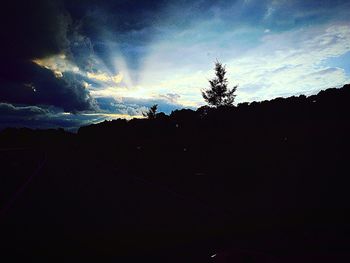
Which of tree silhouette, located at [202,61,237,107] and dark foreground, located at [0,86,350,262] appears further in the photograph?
tree silhouette, located at [202,61,237,107]

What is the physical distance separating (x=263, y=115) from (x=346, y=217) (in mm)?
23384

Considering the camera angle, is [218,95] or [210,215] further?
[218,95]

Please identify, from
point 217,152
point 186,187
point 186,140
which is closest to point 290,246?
point 186,187

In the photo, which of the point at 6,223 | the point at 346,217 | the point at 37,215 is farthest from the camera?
the point at 37,215

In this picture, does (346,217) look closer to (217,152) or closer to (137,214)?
(137,214)

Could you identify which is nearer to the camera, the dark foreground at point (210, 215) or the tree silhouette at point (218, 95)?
the dark foreground at point (210, 215)

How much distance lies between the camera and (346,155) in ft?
47.0

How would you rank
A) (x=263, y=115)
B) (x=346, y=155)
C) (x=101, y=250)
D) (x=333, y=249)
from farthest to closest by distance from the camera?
(x=263, y=115)
(x=346, y=155)
(x=101, y=250)
(x=333, y=249)

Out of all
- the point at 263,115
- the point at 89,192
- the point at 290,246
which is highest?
the point at 263,115

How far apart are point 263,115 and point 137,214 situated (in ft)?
75.8

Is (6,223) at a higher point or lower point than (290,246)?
lower

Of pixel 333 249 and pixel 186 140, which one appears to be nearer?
pixel 333 249

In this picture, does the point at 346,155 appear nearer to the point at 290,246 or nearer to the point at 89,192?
the point at 89,192

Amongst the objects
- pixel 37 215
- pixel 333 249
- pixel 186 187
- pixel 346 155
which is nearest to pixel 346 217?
pixel 333 249
